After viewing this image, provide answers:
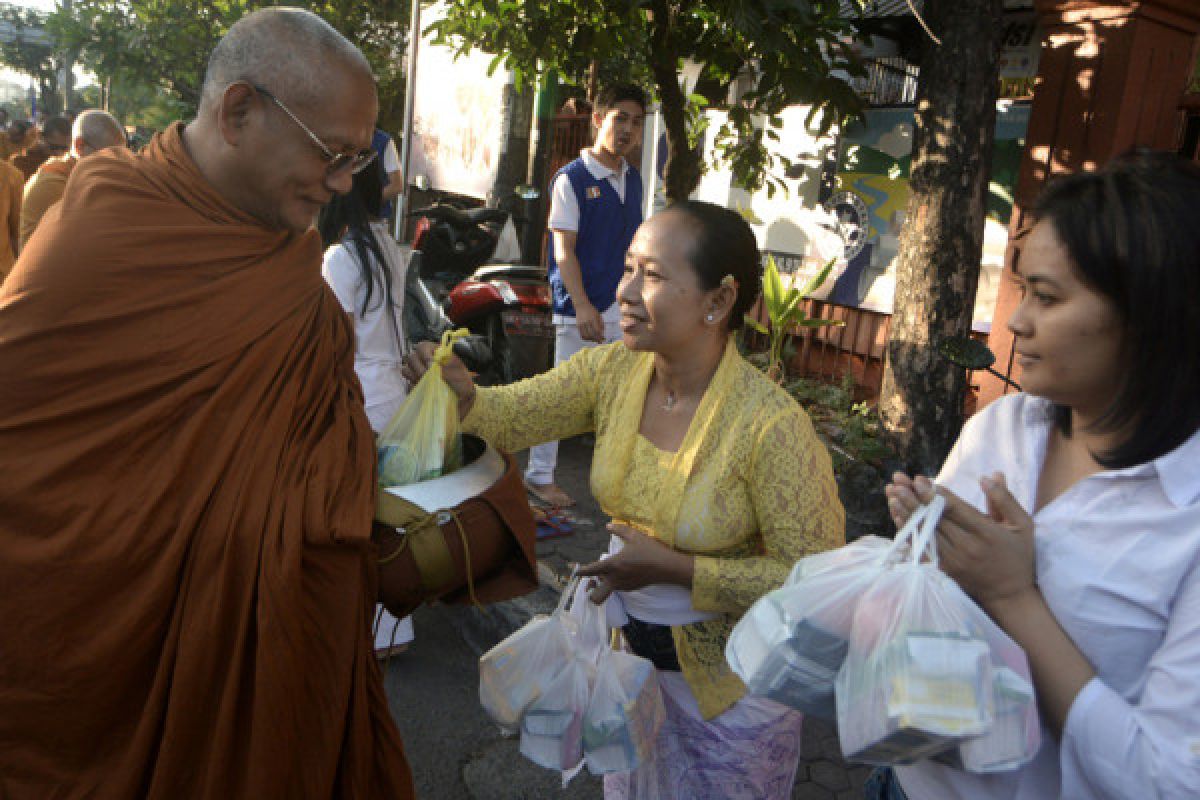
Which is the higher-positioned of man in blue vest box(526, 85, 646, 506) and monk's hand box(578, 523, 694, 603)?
man in blue vest box(526, 85, 646, 506)

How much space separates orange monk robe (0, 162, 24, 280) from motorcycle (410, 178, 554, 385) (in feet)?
8.43

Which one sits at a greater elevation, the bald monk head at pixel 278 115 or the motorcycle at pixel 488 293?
the bald monk head at pixel 278 115

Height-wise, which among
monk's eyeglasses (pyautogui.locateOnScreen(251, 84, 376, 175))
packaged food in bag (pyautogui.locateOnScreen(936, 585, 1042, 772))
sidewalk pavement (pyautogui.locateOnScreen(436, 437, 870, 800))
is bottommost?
sidewalk pavement (pyautogui.locateOnScreen(436, 437, 870, 800))

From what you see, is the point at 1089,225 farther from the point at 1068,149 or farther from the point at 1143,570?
the point at 1068,149

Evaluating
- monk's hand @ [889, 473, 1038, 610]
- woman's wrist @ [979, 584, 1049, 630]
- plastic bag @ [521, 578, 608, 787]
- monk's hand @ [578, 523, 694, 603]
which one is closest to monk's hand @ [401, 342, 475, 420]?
monk's hand @ [578, 523, 694, 603]

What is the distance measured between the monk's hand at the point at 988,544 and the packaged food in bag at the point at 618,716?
2.65ft

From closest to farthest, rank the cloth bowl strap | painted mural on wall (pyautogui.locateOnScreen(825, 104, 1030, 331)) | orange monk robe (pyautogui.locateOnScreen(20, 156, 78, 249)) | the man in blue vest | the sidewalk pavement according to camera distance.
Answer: the cloth bowl strap
the sidewalk pavement
the man in blue vest
orange monk robe (pyautogui.locateOnScreen(20, 156, 78, 249))
painted mural on wall (pyautogui.locateOnScreen(825, 104, 1030, 331))

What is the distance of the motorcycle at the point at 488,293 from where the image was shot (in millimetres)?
6312

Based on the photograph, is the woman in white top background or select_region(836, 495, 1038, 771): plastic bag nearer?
select_region(836, 495, 1038, 771): plastic bag

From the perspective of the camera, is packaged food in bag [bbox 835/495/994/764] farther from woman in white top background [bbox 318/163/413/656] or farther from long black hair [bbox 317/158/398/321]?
long black hair [bbox 317/158/398/321]

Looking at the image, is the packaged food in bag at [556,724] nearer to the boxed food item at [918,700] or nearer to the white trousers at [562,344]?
the boxed food item at [918,700]

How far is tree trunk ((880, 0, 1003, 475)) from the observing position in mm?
4777

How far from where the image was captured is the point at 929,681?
1146mm

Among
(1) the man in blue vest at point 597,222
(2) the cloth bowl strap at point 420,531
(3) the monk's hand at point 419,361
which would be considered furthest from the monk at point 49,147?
(2) the cloth bowl strap at point 420,531
